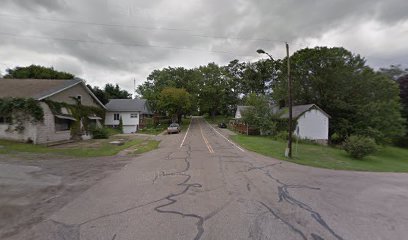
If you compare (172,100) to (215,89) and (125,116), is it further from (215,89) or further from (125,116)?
(215,89)

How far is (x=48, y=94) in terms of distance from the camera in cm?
2275

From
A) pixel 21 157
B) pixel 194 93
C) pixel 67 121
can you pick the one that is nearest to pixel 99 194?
pixel 21 157

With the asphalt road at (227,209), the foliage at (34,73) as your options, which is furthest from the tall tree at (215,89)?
the asphalt road at (227,209)

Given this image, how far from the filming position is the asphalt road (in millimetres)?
4863

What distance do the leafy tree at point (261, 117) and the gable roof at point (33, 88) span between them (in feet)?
73.7

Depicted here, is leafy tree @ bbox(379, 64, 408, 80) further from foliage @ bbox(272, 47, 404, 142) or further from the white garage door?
the white garage door

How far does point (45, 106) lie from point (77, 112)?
197 inches

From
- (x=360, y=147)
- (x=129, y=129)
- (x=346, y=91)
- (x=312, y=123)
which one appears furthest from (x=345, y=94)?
(x=129, y=129)

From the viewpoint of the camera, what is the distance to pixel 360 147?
19.8 meters

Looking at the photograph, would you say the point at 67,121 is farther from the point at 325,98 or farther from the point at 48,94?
the point at 325,98

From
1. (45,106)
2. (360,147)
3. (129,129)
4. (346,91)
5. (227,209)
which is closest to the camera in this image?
(227,209)

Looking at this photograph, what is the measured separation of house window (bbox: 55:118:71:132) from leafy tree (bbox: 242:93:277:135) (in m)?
22.9

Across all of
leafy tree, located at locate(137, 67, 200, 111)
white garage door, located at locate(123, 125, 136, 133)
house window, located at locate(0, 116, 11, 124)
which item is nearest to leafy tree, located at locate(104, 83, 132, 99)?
leafy tree, located at locate(137, 67, 200, 111)

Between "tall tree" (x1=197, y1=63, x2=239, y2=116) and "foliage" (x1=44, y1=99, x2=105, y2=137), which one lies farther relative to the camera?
"tall tree" (x1=197, y1=63, x2=239, y2=116)
